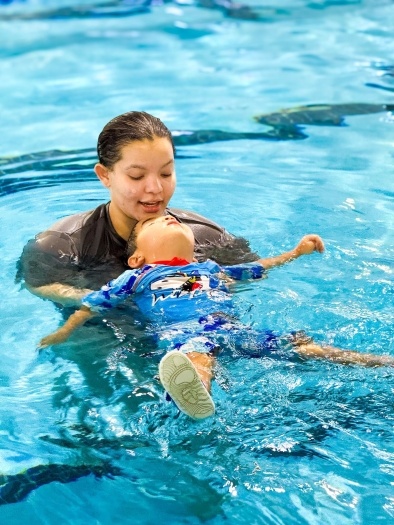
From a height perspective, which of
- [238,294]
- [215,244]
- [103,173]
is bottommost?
[238,294]

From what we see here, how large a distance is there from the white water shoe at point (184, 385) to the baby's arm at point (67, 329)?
0.73m

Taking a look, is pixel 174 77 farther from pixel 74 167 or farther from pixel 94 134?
pixel 74 167

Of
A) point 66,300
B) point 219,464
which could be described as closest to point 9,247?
point 66,300

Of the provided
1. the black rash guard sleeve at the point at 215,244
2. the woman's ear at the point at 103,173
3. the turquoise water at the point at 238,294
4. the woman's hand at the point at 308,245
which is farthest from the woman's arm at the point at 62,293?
the woman's hand at the point at 308,245

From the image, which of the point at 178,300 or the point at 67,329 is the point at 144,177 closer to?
the point at 178,300

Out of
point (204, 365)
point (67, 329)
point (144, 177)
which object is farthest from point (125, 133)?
point (204, 365)

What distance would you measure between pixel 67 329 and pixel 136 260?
0.46m

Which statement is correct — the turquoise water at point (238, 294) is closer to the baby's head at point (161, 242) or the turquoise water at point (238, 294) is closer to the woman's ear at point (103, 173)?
the baby's head at point (161, 242)

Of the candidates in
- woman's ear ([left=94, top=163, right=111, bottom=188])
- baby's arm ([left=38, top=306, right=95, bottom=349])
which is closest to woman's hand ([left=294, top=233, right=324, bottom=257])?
woman's ear ([left=94, top=163, right=111, bottom=188])

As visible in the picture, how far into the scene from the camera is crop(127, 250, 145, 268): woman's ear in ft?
13.5

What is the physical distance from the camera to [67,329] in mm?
3855

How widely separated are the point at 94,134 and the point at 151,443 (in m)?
4.36

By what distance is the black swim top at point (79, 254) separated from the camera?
4359mm

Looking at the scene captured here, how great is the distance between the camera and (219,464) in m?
3.33
